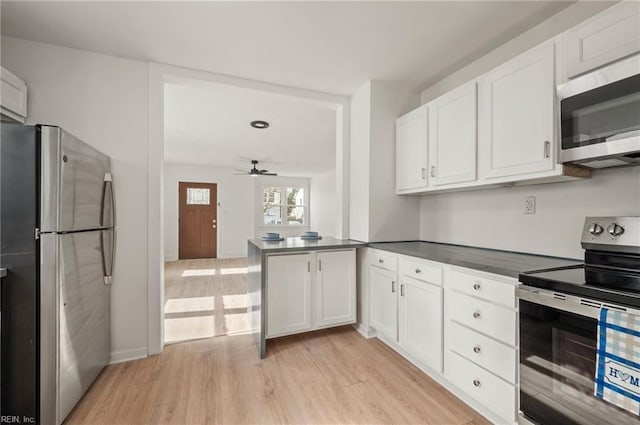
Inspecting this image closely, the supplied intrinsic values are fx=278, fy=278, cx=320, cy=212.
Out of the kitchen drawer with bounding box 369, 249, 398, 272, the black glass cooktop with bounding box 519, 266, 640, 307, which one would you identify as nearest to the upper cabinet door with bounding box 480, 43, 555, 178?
the black glass cooktop with bounding box 519, 266, 640, 307

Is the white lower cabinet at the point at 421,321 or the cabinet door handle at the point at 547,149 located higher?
the cabinet door handle at the point at 547,149

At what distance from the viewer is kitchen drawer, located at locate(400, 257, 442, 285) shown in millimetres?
1913

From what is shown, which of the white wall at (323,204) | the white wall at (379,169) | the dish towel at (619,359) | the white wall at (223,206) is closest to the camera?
Answer: the dish towel at (619,359)

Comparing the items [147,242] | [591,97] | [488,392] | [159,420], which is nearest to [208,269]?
[147,242]

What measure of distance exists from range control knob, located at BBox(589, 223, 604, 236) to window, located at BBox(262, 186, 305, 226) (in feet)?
24.6

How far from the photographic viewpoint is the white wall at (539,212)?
156cm

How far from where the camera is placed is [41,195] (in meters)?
1.44

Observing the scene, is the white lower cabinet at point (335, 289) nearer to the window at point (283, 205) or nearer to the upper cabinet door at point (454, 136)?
the upper cabinet door at point (454, 136)

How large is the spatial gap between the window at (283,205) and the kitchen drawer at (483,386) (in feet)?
23.1

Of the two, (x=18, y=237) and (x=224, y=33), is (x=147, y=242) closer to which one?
(x=18, y=237)

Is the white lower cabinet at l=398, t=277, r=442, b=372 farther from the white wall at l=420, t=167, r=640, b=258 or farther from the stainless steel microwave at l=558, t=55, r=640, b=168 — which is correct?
the stainless steel microwave at l=558, t=55, r=640, b=168

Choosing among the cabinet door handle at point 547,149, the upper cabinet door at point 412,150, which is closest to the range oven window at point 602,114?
the cabinet door handle at point 547,149

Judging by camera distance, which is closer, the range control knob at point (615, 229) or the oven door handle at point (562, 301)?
the oven door handle at point (562, 301)

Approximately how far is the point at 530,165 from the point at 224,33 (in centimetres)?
223
